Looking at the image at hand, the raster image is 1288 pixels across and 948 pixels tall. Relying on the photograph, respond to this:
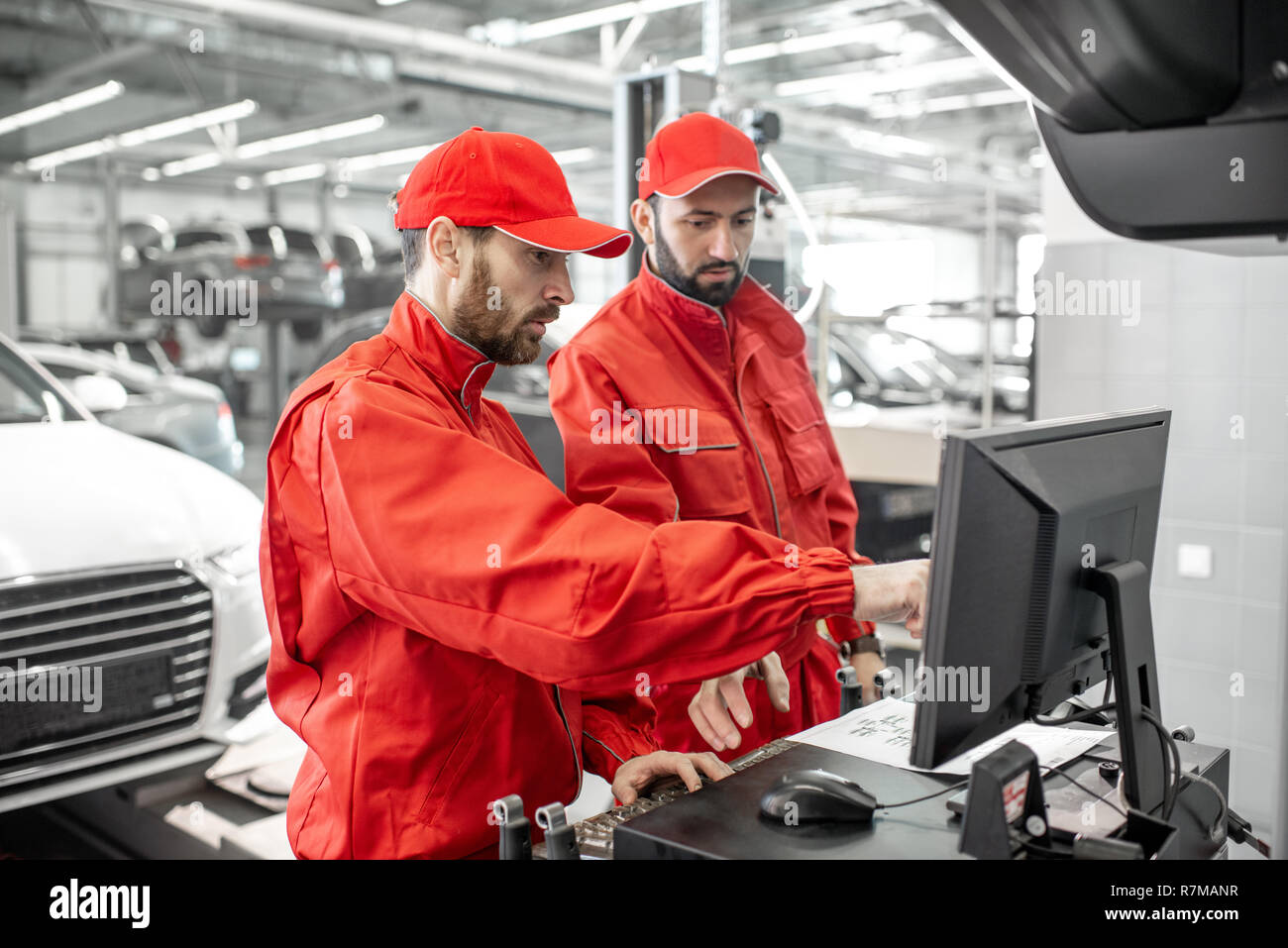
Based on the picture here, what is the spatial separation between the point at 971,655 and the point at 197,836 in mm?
2634

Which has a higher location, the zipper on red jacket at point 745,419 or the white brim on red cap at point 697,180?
the white brim on red cap at point 697,180

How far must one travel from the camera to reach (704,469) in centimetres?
188

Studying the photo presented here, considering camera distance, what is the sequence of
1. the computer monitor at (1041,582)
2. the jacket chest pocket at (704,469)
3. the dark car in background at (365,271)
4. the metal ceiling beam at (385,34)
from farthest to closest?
the dark car in background at (365,271) < the metal ceiling beam at (385,34) < the jacket chest pocket at (704,469) < the computer monitor at (1041,582)

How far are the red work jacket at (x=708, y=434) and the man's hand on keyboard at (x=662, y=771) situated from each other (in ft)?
0.99

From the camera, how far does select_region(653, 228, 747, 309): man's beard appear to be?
77.5 inches

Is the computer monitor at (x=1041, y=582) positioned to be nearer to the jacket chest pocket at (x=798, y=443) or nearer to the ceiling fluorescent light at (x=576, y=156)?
the jacket chest pocket at (x=798, y=443)

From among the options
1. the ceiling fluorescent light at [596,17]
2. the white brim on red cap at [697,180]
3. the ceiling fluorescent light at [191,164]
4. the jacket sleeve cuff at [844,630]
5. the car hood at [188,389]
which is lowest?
the jacket sleeve cuff at [844,630]

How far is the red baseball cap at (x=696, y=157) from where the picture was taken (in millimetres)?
1932

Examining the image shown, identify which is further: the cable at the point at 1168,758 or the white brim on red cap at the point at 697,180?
the white brim on red cap at the point at 697,180

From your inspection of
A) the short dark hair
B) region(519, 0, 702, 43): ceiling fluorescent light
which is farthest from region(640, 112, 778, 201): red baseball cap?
region(519, 0, 702, 43): ceiling fluorescent light

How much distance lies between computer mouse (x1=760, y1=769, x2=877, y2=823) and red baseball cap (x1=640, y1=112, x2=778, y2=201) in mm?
1150

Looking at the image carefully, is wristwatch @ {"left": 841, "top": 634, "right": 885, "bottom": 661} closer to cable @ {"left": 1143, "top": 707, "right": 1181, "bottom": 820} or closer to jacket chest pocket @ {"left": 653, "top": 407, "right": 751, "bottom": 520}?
jacket chest pocket @ {"left": 653, "top": 407, "right": 751, "bottom": 520}

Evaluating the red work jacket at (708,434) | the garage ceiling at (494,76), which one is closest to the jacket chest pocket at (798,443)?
the red work jacket at (708,434)
